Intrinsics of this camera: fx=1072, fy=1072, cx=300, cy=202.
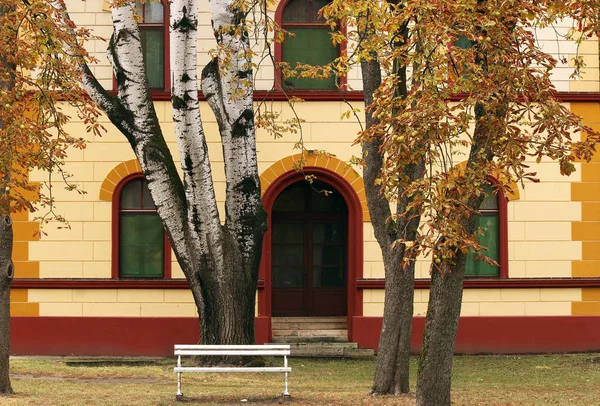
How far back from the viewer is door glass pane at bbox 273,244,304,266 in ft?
73.7

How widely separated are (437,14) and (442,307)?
3142 millimetres

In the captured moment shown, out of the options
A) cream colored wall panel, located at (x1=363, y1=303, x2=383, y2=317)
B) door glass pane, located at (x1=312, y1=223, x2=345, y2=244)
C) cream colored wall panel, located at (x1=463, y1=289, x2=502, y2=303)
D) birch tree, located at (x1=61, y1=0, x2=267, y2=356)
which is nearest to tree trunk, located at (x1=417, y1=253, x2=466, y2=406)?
birch tree, located at (x1=61, y1=0, x2=267, y2=356)

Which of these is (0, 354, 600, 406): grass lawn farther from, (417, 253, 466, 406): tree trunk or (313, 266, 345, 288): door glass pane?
(313, 266, 345, 288): door glass pane

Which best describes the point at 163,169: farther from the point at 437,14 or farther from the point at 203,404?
the point at 437,14

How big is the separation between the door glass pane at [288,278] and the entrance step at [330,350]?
6.70 ft

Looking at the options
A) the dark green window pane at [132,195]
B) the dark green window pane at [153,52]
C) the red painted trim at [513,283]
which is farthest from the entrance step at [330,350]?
the dark green window pane at [153,52]

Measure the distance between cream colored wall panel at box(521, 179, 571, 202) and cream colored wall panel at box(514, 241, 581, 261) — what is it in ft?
2.83

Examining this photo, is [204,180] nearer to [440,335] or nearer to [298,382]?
[298,382]

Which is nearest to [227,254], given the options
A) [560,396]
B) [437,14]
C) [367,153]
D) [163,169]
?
[163,169]

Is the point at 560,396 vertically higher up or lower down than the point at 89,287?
lower down

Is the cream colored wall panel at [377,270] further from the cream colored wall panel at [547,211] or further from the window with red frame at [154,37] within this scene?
the window with red frame at [154,37]

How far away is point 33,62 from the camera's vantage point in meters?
13.5

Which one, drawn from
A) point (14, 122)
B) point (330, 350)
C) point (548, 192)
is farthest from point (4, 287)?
point (548, 192)

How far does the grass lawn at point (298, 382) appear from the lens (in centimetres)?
1379
